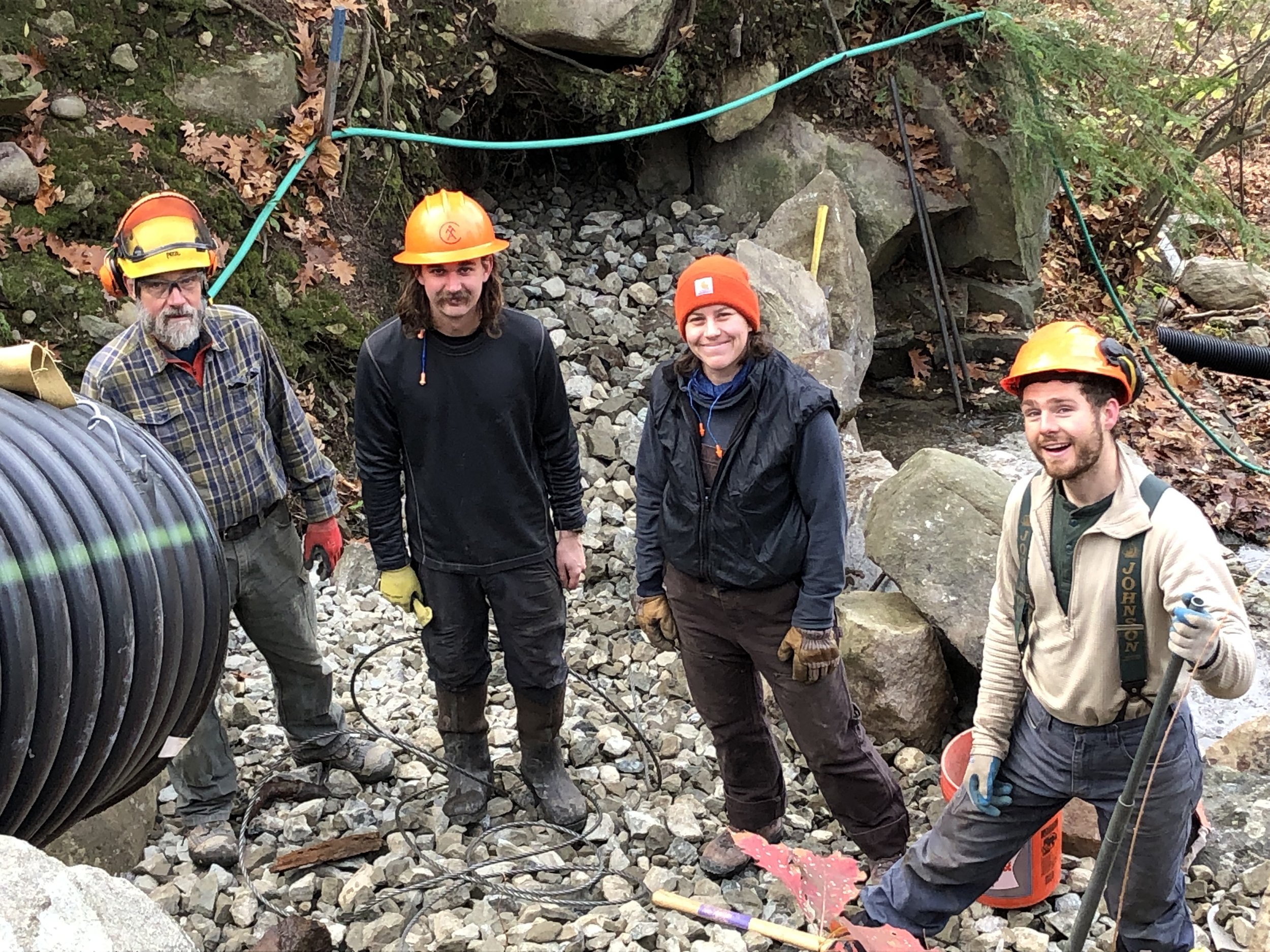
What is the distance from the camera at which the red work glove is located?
390cm

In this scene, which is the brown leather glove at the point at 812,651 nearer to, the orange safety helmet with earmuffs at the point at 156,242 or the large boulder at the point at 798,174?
the orange safety helmet with earmuffs at the point at 156,242

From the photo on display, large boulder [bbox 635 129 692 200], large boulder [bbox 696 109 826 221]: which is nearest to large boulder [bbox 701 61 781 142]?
large boulder [bbox 696 109 826 221]

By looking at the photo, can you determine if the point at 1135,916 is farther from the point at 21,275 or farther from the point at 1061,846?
the point at 21,275

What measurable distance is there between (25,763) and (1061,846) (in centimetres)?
328

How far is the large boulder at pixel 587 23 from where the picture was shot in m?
7.36

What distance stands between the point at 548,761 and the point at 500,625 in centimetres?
62

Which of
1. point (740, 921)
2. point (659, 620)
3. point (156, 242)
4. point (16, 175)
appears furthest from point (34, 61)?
point (740, 921)

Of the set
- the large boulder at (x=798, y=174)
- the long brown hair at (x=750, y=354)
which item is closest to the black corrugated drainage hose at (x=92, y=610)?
the long brown hair at (x=750, y=354)

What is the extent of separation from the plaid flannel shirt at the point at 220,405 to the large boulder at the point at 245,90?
312 centimetres

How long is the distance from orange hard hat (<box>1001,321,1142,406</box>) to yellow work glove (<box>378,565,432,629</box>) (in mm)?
2160

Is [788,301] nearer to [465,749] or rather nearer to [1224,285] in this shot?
[465,749]

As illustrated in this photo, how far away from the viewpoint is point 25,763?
2268mm

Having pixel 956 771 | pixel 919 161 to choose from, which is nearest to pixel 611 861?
pixel 956 771

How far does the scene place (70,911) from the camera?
1.65 meters
